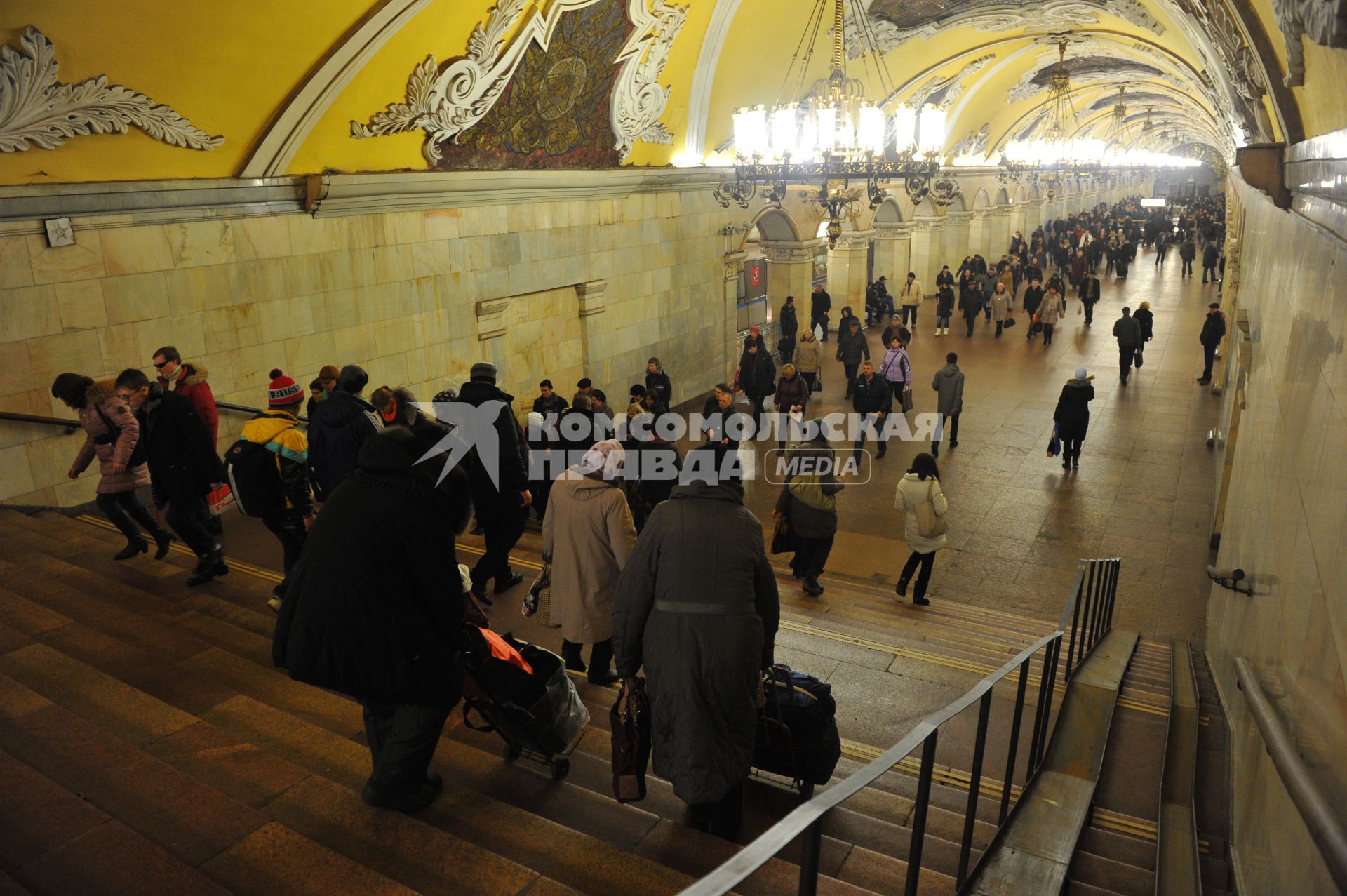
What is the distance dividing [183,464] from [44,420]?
194 cm

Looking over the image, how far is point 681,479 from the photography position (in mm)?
2916

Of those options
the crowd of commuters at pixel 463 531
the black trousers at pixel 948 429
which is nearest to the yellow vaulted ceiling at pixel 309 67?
the crowd of commuters at pixel 463 531

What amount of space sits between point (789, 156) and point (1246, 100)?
3.66m

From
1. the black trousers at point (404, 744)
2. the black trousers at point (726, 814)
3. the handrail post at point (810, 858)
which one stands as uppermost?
the handrail post at point (810, 858)

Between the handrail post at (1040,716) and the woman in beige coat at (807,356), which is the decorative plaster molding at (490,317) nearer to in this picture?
the woman in beige coat at (807,356)

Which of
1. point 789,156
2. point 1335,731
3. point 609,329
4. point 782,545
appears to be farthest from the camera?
point 609,329

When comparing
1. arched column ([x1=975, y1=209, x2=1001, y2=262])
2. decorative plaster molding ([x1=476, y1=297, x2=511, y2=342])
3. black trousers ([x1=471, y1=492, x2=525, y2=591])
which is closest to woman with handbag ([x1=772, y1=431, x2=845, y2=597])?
black trousers ([x1=471, y1=492, x2=525, y2=591])

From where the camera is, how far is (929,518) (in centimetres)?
611

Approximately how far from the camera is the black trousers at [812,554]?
6.06 meters

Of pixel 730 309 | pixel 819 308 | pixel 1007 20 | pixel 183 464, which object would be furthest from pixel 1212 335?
pixel 183 464

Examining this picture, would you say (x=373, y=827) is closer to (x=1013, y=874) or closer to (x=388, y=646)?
(x=388, y=646)

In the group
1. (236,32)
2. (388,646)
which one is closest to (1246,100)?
(388,646)

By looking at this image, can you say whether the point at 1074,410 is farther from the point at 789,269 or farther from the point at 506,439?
the point at 789,269

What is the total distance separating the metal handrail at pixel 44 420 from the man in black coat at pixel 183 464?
4.87 ft
